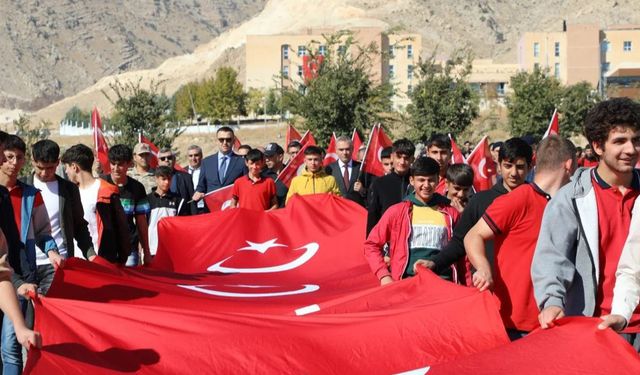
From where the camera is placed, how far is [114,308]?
6.82 metres

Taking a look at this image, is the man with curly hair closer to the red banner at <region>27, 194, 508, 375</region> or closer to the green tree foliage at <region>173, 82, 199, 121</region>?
the red banner at <region>27, 194, 508, 375</region>

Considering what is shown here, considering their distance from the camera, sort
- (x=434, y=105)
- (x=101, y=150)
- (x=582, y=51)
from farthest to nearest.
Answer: (x=582, y=51), (x=434, y=105), (x=101, y=150)

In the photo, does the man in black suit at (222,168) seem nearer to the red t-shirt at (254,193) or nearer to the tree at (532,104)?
the red t-shirt at (254,193)

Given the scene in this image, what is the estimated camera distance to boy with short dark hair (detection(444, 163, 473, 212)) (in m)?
8.94

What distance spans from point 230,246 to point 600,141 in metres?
7.66

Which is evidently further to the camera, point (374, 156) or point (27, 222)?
point (374, 156)

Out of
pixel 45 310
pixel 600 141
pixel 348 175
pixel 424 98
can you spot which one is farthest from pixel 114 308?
pixel 424 98

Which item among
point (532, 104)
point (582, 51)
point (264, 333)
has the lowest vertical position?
point (264, 333)

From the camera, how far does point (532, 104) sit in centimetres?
5647

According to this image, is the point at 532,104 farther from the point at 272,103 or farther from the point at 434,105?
the point at 272,103

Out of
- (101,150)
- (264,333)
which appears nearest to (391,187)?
(264,333)

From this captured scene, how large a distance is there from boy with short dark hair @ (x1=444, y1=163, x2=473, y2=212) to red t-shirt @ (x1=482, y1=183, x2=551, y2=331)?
2.72 meters

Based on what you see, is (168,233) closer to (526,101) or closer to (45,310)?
(45,310)

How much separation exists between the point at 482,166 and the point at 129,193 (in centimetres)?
708
